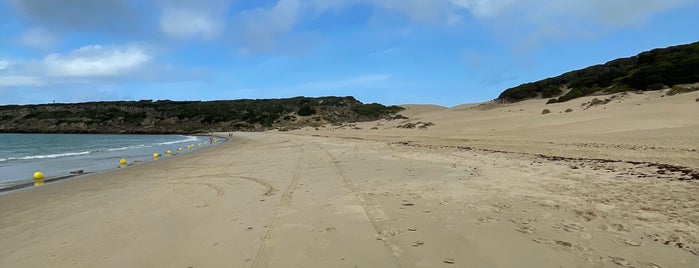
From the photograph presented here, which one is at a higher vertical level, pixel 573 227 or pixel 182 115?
pixel 182 115

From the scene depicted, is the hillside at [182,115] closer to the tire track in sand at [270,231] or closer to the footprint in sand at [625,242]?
the tire track in sand at [270,231]

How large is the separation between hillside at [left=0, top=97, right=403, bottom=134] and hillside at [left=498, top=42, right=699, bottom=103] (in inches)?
1641

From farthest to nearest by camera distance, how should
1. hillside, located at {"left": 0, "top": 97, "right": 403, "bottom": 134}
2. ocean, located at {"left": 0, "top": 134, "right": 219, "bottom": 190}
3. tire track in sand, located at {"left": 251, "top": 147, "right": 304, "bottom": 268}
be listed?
1. hillside, located at {"left": 0, "top": 97, "right": 403, "bottom": 134}
2. ocean, located at {"left": 0, "top": 134, "right": 219, "bottom": 190}
3. tire track in sand, located at {"left": 251, "top": 147, "right": 304, "bottom": 268}

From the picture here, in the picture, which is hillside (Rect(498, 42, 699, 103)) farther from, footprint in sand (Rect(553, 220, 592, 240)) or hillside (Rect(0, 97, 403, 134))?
hillside (Rect(0, 97, 403, 134))

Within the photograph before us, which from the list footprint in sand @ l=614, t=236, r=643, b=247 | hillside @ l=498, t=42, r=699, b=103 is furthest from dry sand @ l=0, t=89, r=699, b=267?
hillside @ l=498, t=42, r=699, b=103

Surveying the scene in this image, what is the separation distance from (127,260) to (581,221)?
16.7 ft

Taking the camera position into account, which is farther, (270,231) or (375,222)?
(375,222)

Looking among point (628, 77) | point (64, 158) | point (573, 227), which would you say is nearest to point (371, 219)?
point (573, 227)

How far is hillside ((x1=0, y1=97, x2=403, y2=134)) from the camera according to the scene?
94062mm

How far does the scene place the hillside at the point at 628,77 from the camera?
34.7 m

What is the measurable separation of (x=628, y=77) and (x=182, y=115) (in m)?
92.8

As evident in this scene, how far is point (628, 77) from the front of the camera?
3897cm

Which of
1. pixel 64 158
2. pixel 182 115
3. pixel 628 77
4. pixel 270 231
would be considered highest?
pixel 628 77

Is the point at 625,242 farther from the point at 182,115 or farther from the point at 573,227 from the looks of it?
the point at 182,115
